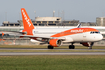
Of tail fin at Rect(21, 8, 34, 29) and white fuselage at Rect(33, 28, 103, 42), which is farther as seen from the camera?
tail fin at Rect(21, 8, 34, 29)

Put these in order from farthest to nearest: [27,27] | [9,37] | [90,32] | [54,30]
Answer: [9,37] < [27,27] < [54,30] < [90,32]

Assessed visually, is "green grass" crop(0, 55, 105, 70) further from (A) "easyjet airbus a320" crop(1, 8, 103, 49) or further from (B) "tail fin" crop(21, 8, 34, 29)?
(B) "tail fin" crop(21, 8, 34, 29)

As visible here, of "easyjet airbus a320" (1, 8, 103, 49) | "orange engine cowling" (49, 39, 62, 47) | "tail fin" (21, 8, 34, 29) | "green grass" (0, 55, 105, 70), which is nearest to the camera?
"green grass" (0, 55, 105, 70)

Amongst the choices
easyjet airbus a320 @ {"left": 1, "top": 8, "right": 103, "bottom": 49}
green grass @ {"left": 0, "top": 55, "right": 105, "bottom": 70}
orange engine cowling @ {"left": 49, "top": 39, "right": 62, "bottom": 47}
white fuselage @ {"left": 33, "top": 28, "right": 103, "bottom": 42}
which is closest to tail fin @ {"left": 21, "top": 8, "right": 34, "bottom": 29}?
easyjet airbus a320 @ {"left": 1, "top": 8, "right": 103, "bottom": 49}

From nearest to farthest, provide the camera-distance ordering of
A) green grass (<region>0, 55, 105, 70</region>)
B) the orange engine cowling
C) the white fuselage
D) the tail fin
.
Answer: green grass (<region>0, 55, 105, 70</region>) < the white fuselage < the orange engine cowling < the tail fin

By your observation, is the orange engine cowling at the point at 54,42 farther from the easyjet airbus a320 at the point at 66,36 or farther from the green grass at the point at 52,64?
the green grass at the point at 52,64

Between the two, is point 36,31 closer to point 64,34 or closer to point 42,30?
point 42,30

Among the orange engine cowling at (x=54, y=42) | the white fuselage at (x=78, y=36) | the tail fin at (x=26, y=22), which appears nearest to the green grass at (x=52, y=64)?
the white fuselage at (x=78, y=36)

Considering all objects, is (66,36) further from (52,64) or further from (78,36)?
(52,64)

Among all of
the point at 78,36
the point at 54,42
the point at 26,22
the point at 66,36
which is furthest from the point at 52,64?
the point at 26,22

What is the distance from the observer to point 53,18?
17038 centimetres

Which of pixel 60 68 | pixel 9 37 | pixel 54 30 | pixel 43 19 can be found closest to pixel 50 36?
pixel 54 30

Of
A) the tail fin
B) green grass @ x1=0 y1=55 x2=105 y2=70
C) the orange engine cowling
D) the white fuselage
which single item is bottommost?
the orange engine cowling

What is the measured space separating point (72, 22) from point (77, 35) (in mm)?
110627
